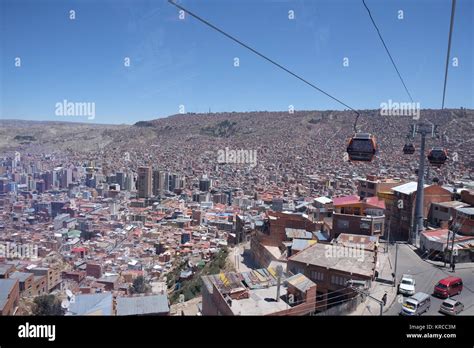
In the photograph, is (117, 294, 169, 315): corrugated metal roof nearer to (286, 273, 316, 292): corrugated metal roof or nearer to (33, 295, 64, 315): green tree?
(286, 273, 316, 292): corrugated metal roof

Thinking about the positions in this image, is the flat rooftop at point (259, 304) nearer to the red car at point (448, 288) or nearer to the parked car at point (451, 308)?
the parked car at point (451, 308)

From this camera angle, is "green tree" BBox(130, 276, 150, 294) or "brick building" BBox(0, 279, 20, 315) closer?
"brick building" BBox(0, 279, 20, 315)

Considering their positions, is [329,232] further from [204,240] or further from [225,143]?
[225,143]

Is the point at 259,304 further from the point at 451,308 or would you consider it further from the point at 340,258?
the point at 451,308

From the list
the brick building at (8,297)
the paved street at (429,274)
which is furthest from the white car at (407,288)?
the brick building at (8,297)

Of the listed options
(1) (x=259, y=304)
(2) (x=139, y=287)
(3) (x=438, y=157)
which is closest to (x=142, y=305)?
(1) (x=259, y=304)

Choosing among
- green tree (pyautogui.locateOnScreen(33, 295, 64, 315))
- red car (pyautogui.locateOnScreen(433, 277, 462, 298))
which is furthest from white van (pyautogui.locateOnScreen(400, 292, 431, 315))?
green tree (pyautogui.locateOnScreen(33, 295, 64, 315))

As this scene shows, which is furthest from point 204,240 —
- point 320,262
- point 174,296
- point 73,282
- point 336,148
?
point 336,148
